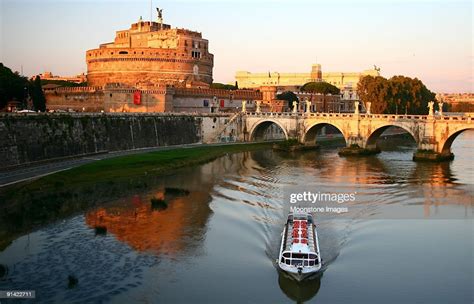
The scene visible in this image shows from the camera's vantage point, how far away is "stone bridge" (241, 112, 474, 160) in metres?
41.6

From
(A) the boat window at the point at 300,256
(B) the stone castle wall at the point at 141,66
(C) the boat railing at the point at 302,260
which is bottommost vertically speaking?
(C) the boat railing at the point at 302,260

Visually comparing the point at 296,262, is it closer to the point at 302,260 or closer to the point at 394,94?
the point at 302,260

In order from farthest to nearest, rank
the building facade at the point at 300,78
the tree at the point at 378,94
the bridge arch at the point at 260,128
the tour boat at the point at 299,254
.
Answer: the building facade at the point at 300,78
the tree at the point at 378,94
the bridge arch at the point at 260,128
the tour boat at the point at 299,254

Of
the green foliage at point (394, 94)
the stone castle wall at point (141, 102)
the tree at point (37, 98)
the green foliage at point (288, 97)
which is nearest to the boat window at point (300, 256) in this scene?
the tree at point (37, 98)

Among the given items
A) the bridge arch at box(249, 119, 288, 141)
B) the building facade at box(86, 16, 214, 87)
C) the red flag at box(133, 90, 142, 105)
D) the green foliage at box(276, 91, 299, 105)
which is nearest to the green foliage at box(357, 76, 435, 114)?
the green foliage at box(276, 91, 299, 105)

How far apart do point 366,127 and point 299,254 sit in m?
31.6

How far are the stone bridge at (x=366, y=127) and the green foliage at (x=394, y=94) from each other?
12.0 metres

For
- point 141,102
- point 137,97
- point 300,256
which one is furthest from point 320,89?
point 300,256

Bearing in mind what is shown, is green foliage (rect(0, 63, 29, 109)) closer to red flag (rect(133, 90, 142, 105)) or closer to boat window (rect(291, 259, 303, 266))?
red flag (rect(133, 90, 142, 105))

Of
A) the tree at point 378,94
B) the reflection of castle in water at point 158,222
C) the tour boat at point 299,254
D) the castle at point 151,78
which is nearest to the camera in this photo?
the tour boat at point 299,254

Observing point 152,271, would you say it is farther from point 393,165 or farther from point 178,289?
point 393,165

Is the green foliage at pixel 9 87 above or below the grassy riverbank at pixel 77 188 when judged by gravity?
above

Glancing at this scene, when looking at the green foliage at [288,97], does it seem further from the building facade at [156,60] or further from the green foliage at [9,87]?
the green foliage at [9,87]

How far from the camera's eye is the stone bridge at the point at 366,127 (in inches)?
1639
